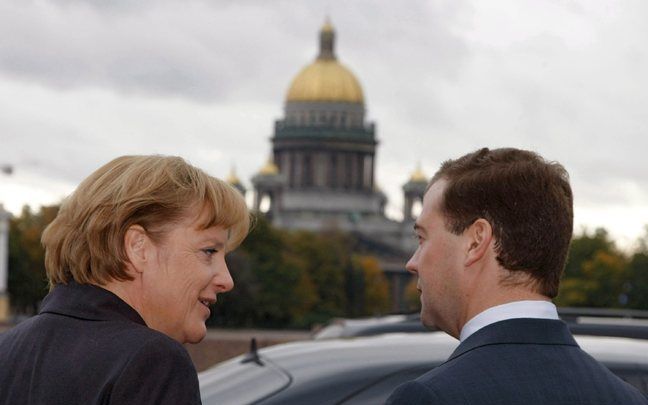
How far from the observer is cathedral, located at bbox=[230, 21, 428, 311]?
120938 mm

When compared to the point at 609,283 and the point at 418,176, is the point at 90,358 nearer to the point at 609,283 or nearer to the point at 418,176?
the point at 609,283

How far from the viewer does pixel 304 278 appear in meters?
88.5

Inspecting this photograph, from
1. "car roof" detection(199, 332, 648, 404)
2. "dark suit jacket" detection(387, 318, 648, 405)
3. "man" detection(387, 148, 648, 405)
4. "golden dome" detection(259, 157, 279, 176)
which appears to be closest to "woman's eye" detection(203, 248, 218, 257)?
"man" detection(387, 148, 648, 405)

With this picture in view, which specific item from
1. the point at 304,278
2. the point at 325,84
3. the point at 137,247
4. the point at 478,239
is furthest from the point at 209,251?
the point at 325,84

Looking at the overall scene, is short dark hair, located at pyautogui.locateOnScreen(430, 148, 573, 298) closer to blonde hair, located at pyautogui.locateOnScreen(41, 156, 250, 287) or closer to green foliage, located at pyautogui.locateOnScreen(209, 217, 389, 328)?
blonde hair, located at pyautogui.locateOnScreen(41, 156, 250, 287)

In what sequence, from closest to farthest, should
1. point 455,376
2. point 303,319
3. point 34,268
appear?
1. point 455,376
2. point 34,268
3. point 303,319

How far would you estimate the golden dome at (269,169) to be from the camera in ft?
393

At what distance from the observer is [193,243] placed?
351 cm

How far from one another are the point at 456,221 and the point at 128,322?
62 centimetres

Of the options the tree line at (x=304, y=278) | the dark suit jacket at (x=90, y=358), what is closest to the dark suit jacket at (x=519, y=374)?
the dark suit jacket at (x=90, y=358)

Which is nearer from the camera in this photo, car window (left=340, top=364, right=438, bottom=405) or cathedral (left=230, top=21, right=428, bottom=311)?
car window (left=340, top=364, right=438, bottom=405)

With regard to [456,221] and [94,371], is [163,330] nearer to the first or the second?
[94,371]

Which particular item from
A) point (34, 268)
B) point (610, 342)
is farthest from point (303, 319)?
point (610, 342)

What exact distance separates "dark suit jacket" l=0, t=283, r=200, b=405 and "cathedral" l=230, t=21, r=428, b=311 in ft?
380
